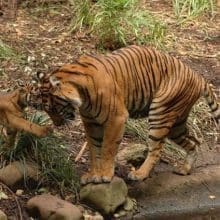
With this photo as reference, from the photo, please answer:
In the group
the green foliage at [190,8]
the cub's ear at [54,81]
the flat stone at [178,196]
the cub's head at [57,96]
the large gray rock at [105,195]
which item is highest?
the cub's ear at [54,81]

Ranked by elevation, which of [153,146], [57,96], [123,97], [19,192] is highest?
[57,96]

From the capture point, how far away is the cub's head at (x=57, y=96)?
5172 mm

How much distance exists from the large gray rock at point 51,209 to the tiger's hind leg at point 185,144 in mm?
1243

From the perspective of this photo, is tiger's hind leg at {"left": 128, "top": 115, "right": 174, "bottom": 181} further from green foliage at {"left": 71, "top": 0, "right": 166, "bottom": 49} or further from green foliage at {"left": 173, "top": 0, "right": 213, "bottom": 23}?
green foliage at {"left": 173, "top": 0, "right": 213, "bottom": 23}

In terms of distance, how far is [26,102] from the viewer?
5457mm

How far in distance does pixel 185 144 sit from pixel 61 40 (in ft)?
9.95

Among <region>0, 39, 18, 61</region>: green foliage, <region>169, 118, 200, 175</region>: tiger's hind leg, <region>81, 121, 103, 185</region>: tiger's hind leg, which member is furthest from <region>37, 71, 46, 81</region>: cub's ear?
<region>0, 39, 18, 61</region>: green foliage

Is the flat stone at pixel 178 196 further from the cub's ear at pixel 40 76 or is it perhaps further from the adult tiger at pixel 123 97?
the cub's ear at pixel 40 76

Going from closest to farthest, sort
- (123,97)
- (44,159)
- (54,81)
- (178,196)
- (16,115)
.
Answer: (54,81) < (16,115) < (123,97) < (44,159) < (178,196)

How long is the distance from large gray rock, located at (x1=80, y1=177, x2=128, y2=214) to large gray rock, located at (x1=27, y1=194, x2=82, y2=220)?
219mm

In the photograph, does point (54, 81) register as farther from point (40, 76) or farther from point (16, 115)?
point (16, 115)

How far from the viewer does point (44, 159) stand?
585cm

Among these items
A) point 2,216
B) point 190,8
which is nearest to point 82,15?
point 190,8

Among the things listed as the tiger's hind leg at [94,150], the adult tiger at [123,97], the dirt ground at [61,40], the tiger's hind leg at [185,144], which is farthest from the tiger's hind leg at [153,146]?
the dirt ground at [61,40]
